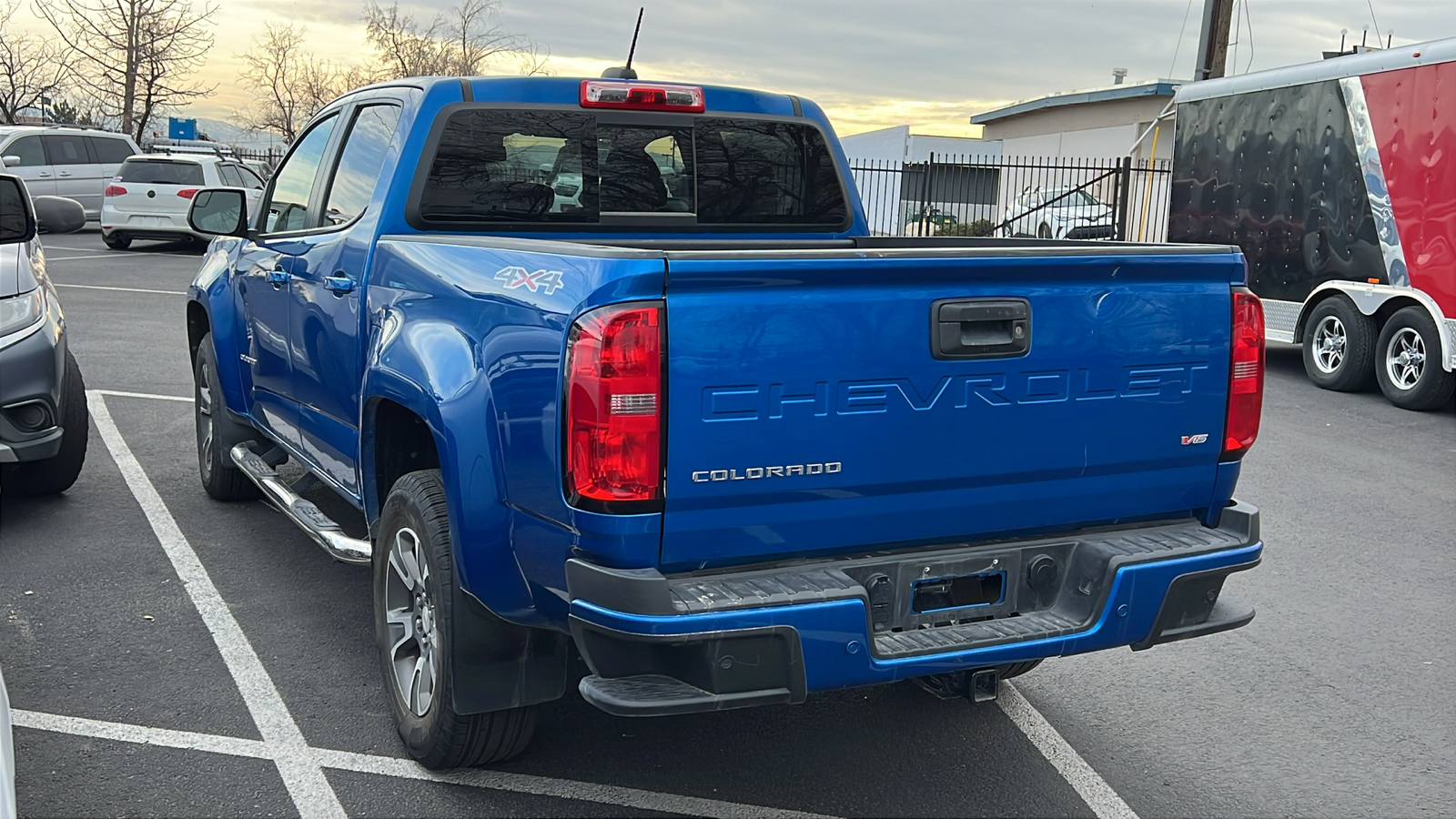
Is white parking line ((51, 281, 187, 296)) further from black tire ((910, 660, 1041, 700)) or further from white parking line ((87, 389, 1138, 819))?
black tire ((910, 660, 1041, 700))

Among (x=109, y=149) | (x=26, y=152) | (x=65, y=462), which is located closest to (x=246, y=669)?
(x=65, y=462)

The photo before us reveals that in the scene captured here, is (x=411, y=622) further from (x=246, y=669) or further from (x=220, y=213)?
(x=220, y=213)

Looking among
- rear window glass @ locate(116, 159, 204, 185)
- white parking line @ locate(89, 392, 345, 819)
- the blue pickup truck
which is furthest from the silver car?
rear window glass @ locate(116, 159, 204, 185)

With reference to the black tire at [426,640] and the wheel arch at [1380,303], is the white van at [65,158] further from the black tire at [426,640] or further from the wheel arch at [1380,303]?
the black tire at [426,640]

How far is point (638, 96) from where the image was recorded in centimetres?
458

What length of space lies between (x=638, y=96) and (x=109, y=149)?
23.5 m

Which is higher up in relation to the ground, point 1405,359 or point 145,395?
point 1405,359

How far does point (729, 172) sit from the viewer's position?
488 centimetres

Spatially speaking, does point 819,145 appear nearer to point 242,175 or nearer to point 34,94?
point 242,175

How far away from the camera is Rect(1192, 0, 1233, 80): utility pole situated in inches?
716

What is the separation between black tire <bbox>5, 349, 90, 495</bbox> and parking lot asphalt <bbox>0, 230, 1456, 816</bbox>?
0.13 m

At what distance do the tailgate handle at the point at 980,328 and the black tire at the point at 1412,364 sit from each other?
896 centimetres

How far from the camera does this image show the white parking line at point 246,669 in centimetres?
359

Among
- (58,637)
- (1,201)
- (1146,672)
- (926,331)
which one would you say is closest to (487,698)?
(926,331)
